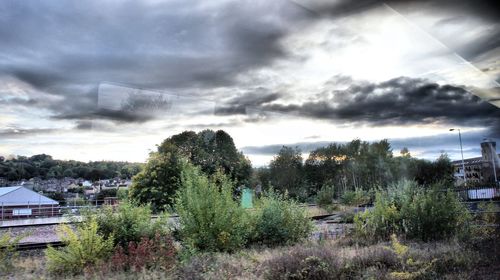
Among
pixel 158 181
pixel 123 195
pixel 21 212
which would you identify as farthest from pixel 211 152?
pixel 21 212

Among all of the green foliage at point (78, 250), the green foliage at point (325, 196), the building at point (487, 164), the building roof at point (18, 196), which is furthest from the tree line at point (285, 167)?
the building roof at point (18, 196)

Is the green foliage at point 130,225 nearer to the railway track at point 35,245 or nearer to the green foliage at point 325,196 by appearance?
the railway track at point 35,245

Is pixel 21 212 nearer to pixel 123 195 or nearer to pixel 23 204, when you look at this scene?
pixel 23 204

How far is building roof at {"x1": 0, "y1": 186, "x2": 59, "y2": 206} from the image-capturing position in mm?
2320

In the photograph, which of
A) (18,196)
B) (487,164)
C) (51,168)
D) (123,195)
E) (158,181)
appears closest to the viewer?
(487,164)

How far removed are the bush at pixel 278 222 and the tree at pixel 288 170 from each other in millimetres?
486

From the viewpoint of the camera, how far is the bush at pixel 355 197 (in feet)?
19.1

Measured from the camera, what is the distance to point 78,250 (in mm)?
5004

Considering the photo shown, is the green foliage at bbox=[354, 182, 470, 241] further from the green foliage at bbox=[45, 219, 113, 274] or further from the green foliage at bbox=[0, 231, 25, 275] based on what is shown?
the green foliage at bbox=[0, 231, 25, 275]

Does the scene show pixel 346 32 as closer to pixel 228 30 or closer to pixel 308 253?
pixel 228 30

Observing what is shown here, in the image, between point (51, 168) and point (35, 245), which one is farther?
point (35, 245)

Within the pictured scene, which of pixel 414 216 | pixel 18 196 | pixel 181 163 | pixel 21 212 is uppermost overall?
pixel 181 163

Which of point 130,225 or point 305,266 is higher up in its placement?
point 130,225

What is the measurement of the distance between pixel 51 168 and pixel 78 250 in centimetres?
278
